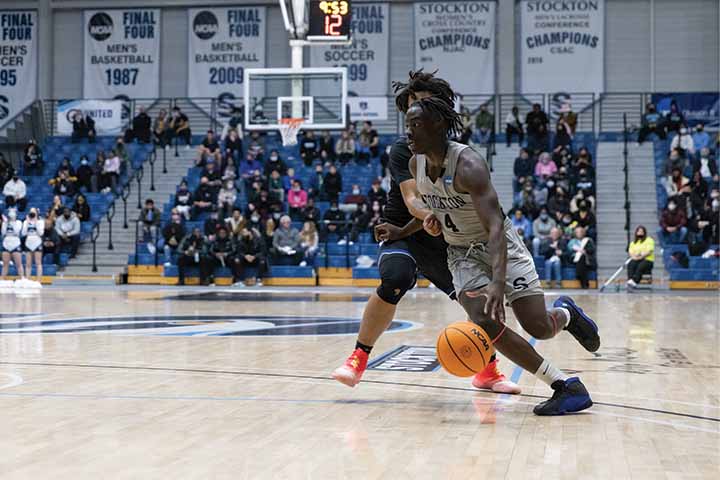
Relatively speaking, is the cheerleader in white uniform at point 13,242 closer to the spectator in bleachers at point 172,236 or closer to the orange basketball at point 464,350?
the spectator in bleachers at point 172,236

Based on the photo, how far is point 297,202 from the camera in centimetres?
2028

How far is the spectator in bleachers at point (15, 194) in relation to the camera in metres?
21.7

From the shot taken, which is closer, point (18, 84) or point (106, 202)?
point (106, 202)

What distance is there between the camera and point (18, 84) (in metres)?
27.7

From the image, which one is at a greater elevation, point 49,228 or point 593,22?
point 593,22

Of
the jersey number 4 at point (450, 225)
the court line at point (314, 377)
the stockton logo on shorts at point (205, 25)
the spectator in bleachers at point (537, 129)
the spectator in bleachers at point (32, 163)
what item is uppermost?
the stockton logo on shorts at point (205, 25)

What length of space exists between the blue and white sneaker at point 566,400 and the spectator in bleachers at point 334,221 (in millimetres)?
15000

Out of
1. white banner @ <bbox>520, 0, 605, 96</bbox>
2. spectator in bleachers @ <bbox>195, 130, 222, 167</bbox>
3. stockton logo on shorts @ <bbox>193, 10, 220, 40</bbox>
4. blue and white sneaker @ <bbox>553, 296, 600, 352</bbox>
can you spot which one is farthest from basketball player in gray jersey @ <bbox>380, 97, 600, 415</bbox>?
stockton logo on shorts @ <bbox>193, 10, 220, 40</bbox>

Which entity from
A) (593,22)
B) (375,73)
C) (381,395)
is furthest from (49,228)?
(381,395)

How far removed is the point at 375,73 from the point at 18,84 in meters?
10.5

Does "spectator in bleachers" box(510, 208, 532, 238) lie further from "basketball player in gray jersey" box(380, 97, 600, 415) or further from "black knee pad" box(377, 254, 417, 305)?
"basketball player in gray jersey" box(380, 97, 600, 415)

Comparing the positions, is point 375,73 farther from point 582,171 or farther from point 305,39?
point 305,39

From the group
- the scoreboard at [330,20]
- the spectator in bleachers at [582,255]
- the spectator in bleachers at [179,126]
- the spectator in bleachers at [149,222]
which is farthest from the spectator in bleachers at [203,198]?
the spectator in bleachers at [582,255]

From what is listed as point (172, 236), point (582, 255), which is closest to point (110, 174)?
point (172, 236)
